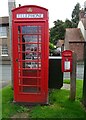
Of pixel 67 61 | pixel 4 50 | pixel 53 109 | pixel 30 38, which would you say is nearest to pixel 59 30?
pixel 4 50

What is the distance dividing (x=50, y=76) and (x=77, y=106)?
183 centimetres

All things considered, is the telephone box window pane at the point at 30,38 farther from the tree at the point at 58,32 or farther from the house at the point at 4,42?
the tree at the point at 58,32

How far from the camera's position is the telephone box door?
20.1ft

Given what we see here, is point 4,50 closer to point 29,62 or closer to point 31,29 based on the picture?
point 29,62

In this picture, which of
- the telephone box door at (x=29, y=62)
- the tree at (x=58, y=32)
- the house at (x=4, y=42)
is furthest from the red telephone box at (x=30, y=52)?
the tree at (x=58, y=32)

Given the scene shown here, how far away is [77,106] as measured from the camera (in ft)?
19.6

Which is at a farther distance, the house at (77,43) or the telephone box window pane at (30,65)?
the house at (77,43)

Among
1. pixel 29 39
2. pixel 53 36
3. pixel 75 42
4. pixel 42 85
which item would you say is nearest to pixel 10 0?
pixel 29 39

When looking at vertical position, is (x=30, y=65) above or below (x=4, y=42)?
below

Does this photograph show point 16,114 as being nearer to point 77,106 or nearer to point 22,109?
point 22,109

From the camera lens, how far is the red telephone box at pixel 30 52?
6.08 metres

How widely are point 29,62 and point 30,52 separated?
0.26 m

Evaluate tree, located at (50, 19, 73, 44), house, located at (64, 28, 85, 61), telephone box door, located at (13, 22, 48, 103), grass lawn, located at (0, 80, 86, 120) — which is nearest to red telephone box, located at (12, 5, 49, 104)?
telephone box door, located at (13, 22, 48, 103)

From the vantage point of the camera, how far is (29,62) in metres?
6.34
